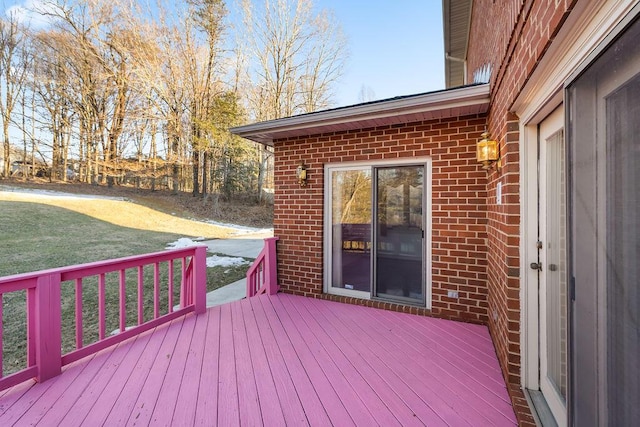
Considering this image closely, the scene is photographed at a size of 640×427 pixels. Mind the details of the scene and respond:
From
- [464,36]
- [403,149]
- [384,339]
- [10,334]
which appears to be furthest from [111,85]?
[384,339]

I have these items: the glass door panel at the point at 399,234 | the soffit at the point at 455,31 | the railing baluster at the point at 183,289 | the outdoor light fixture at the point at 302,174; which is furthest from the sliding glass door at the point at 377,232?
the soffit at the point at 455,31

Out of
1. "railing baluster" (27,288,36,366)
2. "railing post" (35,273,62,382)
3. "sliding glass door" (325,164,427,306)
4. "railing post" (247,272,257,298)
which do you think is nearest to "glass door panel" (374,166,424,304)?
"sliding glass door" (325,164,427,306)

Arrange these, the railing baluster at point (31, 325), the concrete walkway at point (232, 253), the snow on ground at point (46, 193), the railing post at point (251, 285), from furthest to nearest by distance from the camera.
→ 1. the snow on ground at point (46, 193)
2. the concrete walkway at point (232, 253)
3. the railing post at point (251, 285)
4. the railing baluster at point (31, 325)

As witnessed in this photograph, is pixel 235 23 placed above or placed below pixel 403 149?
above

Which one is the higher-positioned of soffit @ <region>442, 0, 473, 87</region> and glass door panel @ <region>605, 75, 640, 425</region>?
soffit @ <region>442, 0, 473, 87</region>

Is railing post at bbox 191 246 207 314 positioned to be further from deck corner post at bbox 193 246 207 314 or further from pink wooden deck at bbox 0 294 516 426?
pink wooden deck at bbox 0 294 516 426

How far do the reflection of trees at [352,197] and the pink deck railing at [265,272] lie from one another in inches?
41.5

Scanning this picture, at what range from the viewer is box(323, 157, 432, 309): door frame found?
3705 millimetres

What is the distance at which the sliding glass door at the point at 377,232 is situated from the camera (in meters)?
3.83

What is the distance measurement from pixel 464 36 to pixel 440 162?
4.84m

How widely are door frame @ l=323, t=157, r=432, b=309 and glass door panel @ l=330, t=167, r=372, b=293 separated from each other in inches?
2.1

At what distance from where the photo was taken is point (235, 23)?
1502cm

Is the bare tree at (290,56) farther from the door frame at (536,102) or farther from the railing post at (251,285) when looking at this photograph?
the door frame at (536,102)

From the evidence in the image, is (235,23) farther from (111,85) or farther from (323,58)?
(111,85)
